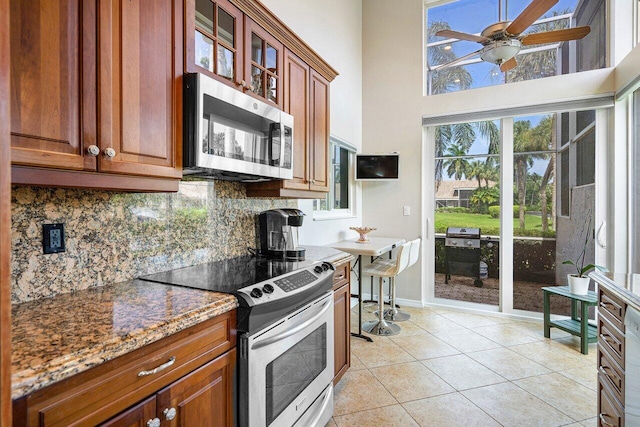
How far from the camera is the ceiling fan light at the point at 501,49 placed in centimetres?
249

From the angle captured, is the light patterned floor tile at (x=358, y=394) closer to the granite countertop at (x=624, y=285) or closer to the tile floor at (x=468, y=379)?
the tile floor at (x=468, y=379)

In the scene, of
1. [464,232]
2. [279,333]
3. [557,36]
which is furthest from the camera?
[464,232]

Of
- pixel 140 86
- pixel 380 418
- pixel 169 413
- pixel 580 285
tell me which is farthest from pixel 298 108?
pixel 580 285

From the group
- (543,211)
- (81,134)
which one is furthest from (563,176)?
(81,134)

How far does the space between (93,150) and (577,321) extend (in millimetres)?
4197

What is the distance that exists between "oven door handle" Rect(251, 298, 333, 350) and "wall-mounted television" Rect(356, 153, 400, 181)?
2.60 metres

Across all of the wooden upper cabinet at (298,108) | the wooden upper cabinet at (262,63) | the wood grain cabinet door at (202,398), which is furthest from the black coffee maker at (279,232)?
the wood grain cabinet door at (202,398)

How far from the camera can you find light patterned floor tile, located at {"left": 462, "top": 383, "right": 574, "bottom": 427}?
6.57 ft

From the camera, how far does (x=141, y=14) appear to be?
1.22 metres

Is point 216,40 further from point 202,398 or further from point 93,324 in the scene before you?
point 202,398

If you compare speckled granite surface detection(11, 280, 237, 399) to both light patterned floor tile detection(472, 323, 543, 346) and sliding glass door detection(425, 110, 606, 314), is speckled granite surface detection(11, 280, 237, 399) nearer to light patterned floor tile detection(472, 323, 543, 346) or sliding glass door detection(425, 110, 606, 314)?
light patterned floor tile detection(472, 323, 543, 346)

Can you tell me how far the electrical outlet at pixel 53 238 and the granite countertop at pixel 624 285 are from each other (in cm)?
221

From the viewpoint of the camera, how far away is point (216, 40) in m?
1.58

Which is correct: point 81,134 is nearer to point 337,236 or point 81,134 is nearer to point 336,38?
point 337,236
